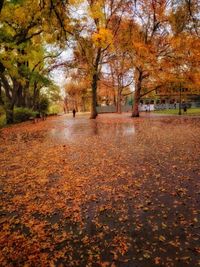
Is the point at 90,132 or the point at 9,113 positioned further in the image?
the point at 9,113

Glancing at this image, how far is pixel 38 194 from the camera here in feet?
23.4

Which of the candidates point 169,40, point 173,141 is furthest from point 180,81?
point 173,141

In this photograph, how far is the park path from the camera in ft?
14.2

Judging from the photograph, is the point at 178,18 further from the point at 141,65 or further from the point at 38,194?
the point at 141,65

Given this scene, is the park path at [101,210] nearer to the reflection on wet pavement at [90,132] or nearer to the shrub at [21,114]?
the reflection on wet pavement at [90,132]

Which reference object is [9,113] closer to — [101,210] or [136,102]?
[136,102]

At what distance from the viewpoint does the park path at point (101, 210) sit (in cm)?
432

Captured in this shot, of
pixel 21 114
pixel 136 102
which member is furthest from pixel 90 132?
pixel 136 102

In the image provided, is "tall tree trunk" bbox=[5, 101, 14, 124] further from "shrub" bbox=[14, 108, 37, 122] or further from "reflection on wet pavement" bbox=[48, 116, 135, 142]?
"reflection on wet pavement" bbox=[48, 116, 135, 142]

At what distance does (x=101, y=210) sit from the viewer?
598cm

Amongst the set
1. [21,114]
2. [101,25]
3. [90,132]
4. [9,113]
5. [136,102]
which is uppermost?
[101,25]

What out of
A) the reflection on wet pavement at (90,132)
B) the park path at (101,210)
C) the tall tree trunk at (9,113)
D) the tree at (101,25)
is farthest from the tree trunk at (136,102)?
the park path at (101,210)

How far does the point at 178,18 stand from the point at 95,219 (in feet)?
14.9

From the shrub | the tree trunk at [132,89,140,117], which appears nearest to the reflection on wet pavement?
the shrub
